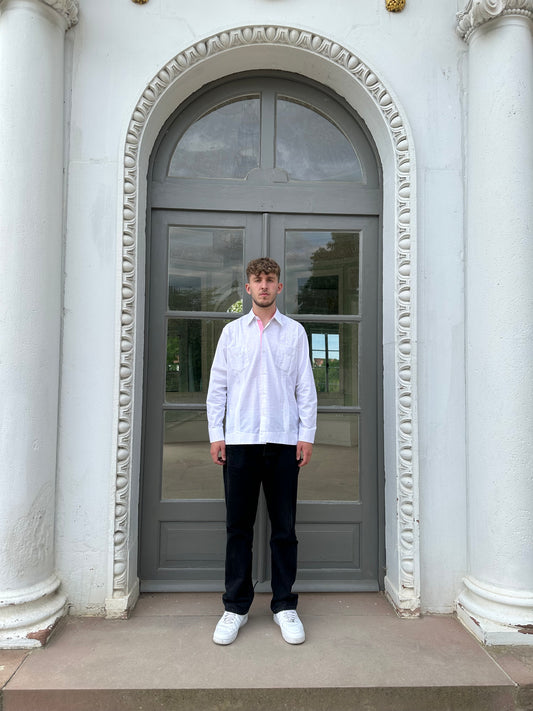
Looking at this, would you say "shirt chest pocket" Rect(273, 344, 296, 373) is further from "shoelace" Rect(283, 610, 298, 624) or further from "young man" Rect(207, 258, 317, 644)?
"shoelace" Rect(283, 610, 298, 624)

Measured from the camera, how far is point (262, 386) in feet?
9.52

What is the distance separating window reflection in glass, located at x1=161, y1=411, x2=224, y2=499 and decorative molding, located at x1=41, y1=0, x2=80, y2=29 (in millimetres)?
2419

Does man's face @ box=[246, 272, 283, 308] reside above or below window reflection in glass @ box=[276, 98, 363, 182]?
below

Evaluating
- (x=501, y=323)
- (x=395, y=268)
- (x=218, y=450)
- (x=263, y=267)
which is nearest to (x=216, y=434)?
(x=218, y=450)

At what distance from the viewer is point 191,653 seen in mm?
2689

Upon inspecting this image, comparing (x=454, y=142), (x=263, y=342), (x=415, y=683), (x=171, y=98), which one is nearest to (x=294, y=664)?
(x=415, y=683)

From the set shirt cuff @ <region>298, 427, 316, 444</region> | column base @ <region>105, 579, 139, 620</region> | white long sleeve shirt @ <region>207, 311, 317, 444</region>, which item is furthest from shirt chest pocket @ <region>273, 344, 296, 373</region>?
column base @ <region>105, 579, 139, 620</region>

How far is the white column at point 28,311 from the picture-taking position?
2.86 meters

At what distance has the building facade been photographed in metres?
2.96

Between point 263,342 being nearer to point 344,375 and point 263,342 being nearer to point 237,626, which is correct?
point 344,375

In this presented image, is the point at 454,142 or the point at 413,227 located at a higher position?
the point at 454,142

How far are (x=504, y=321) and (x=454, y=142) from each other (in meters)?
1.18

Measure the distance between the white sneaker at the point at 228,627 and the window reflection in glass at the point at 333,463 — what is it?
88 cm

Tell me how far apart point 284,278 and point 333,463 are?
1.26 meters
